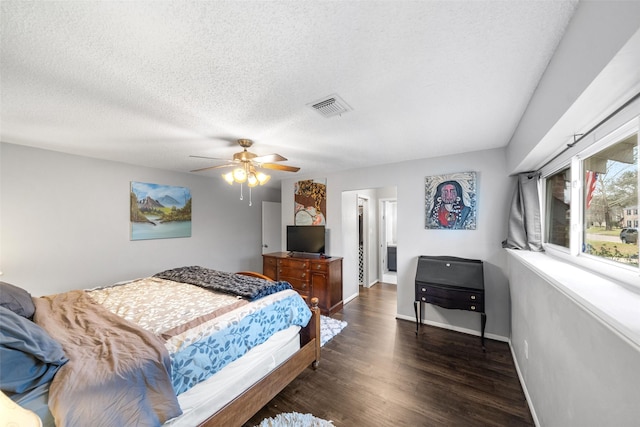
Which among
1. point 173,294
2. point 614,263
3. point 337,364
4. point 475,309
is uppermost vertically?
point 614,263

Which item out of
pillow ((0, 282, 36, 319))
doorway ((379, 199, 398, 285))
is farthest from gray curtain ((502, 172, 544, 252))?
pillow ((0, 282, 36, 319))

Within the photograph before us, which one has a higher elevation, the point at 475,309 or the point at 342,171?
the point at 342,171

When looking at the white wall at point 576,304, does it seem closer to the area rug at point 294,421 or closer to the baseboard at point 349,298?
the area rug at point 294,421

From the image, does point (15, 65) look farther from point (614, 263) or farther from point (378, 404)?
point (614, 263)

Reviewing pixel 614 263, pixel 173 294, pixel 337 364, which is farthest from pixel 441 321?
pixel 173 294

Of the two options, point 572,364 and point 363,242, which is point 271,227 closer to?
point 363,242

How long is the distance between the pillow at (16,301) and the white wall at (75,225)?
1371 mm

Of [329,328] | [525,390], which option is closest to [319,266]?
[329,328]

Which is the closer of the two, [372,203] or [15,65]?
[15,65]

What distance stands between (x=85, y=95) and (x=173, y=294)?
5.91 feet

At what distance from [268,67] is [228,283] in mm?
2114

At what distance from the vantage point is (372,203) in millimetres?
5426

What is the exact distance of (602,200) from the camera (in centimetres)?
142

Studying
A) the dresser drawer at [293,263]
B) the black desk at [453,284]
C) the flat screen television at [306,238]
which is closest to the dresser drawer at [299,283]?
the dresser drawer at [293,263]
